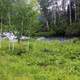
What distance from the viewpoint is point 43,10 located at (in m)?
88.0

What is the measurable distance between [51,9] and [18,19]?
57.0m

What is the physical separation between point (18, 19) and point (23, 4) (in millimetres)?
2168

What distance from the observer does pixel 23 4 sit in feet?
111

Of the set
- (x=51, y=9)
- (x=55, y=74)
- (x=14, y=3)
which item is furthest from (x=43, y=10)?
(x=55, y=74)

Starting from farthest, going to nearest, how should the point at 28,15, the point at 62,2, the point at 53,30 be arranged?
the point at 62,2 → the point at 53,30 → the point at 28,15

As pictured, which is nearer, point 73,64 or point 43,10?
point 73,64

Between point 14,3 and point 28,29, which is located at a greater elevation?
point 14,3

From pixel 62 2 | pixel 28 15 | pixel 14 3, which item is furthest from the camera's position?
pixel 62 2

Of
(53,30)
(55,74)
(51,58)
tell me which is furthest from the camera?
(53,30)

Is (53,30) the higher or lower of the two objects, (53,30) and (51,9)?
the lower

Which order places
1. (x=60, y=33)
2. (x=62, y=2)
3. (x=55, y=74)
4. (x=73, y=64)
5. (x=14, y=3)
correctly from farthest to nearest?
(x=62, y=2), (x=60, y=33), (x=14, y=3), (x=73, y=64), (x=55, y=74)

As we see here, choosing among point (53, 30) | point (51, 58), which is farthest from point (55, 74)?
point (53, 30)

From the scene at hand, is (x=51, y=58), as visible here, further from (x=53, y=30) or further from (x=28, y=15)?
(x=53, y=30)

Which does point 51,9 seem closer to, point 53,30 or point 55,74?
point 53,30
